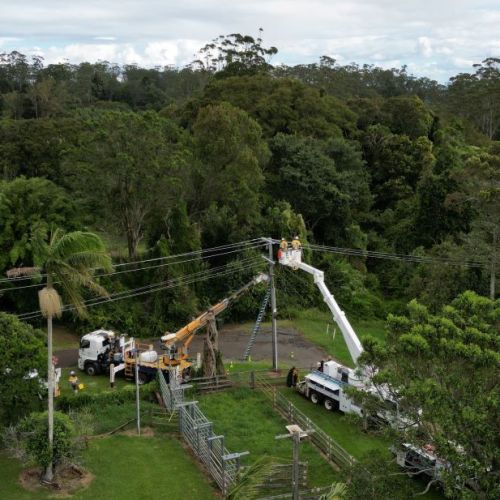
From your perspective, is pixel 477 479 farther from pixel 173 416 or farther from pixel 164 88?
pixel 164 88

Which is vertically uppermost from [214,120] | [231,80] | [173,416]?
[231,80]

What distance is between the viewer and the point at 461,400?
13500 millimetres

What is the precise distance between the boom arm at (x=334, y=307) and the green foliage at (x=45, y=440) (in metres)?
8.94

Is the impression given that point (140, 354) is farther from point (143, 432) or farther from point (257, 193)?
point (257, 193)

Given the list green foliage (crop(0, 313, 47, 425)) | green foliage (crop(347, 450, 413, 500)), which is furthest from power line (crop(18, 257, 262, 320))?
green foliage (crop(347, 450, 413, 500))

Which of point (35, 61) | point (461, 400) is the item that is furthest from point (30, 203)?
point (35, 61)

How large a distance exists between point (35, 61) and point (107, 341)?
108 metres

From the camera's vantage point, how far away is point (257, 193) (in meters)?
42.6

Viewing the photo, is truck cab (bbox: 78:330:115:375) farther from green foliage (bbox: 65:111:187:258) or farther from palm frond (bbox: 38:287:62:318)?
palm frond (bbox: 38:287:62:318)

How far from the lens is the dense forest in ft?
112

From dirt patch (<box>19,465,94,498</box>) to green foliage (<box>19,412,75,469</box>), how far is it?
54 cm

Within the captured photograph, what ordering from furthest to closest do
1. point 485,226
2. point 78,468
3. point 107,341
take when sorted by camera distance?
point 485,226, point 107,341, point 78,468

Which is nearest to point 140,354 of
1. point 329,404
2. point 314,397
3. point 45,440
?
point 314,397

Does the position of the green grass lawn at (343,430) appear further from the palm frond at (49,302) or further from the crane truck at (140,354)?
the palm frond at (49,302)
